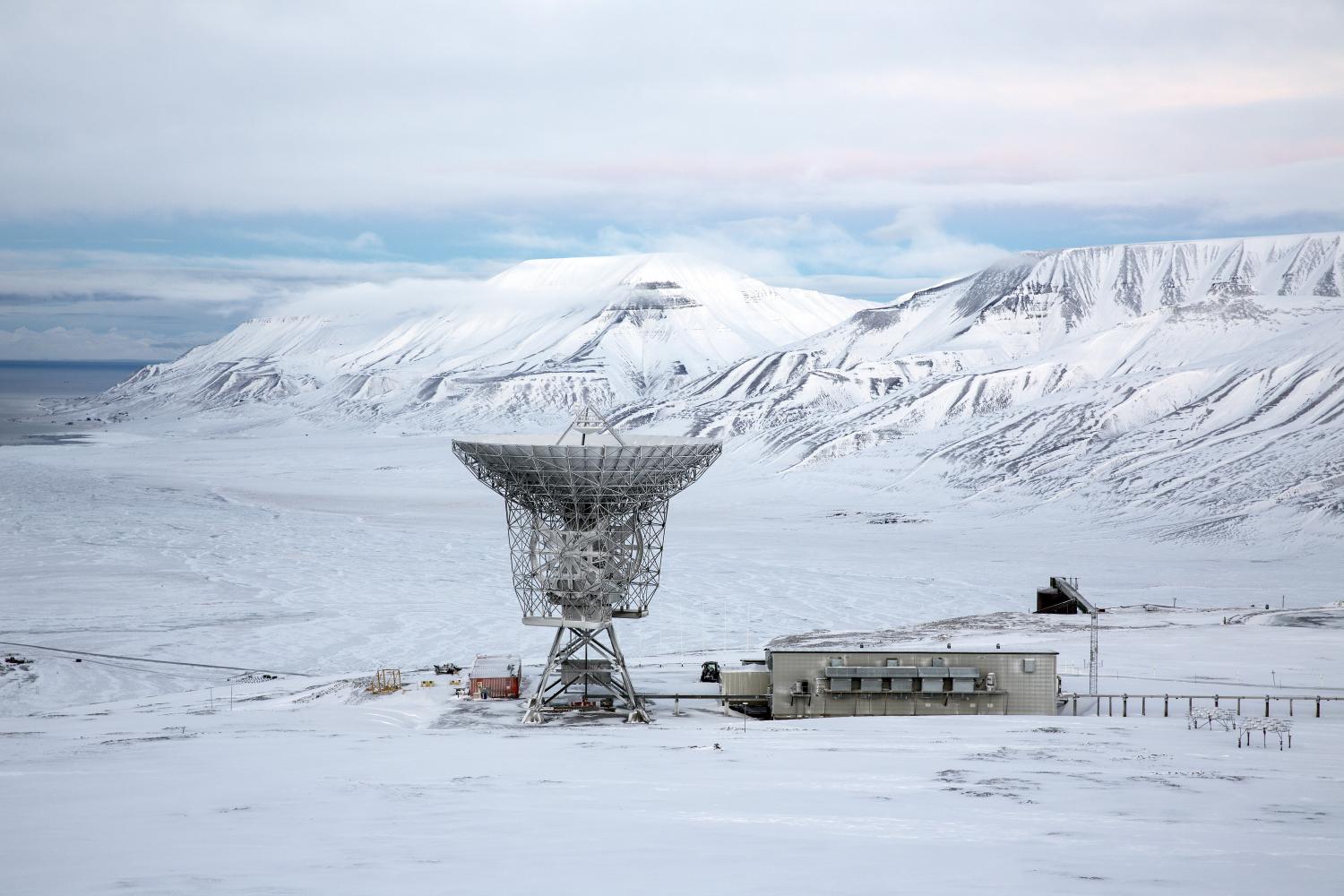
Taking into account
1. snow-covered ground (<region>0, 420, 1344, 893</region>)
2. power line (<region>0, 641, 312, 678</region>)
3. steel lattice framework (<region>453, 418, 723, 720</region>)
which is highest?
steel lattice framework (<region>453, 418, 723, 720</region>)

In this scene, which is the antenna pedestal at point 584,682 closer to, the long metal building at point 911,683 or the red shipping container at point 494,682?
the red shipping container at point 494,682

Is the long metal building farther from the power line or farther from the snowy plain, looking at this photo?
the power line

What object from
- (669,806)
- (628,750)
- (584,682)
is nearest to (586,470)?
(584,682)

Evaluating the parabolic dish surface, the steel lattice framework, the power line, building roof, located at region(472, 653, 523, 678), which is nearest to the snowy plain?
the power line

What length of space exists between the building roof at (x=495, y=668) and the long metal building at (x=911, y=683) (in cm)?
1077

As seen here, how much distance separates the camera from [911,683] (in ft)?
154

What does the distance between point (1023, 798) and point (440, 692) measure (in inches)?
1013

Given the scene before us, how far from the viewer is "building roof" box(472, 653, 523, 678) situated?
52062mm

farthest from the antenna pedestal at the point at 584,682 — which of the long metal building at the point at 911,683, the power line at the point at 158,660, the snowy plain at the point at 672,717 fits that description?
the power line at the point at 158,660

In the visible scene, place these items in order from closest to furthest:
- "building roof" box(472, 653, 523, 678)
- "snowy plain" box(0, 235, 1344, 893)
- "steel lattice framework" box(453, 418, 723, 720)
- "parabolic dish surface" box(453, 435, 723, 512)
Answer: "snowy plain" box(0, 235, 1344, 893)
"parabolic dish surface" box(453, 435, 723, 512)
"steel lattice framework" box(453, 418, 723, 720)
"building roof" box(472, 653, 523, 678)

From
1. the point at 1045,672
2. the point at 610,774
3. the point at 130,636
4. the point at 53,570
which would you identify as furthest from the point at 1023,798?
the point at 53,570

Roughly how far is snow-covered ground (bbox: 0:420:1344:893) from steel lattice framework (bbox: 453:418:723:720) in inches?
151

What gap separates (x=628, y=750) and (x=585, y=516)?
30.9ft

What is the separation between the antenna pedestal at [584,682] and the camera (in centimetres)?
4756
